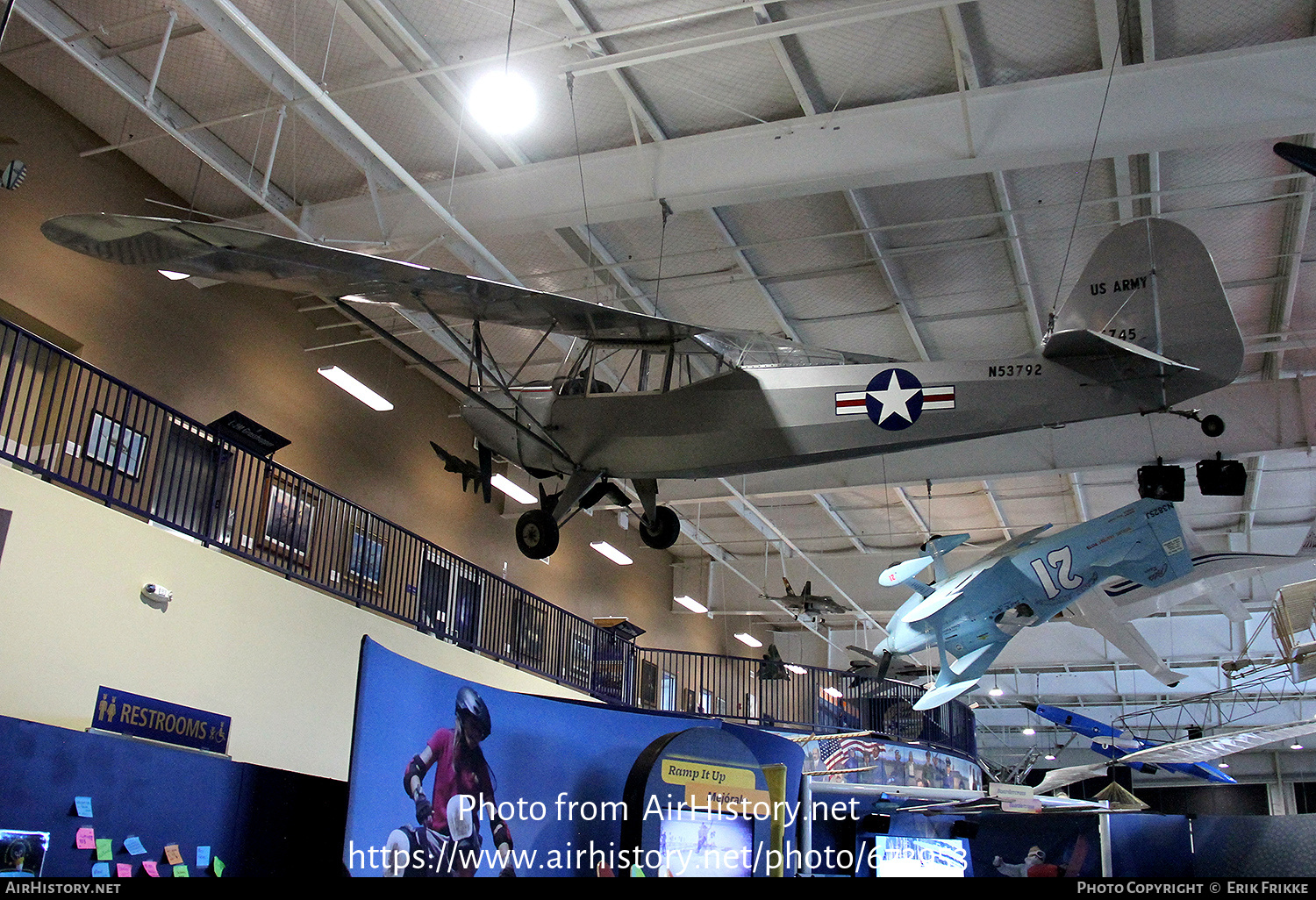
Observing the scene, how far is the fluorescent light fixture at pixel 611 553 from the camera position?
23828 millimetres

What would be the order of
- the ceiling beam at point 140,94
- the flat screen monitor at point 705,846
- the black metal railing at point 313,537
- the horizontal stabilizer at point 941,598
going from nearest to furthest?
1. the flat screen monitor at point 705,846
2. the black metal railing at point 313,537
3. the ceiling beam at point 140,94
4. the horizontal stabilizer at point 941,598

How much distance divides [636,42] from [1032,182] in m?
5.11

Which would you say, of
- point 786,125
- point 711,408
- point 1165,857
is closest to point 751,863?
point 711,408

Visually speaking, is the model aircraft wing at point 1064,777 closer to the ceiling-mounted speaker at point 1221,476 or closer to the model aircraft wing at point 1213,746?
the model aircraft wing at point 1213,746

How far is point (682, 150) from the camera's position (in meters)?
11.2

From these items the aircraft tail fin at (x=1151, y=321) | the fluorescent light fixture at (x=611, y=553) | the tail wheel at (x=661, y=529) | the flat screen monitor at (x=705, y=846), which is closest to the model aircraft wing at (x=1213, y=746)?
the aircraft tail fin at (x=1151, y=321)

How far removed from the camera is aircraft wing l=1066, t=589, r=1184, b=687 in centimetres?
1495

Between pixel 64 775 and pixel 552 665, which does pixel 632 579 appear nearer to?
pixel 552 665

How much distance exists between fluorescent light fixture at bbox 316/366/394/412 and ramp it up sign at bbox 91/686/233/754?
7354 millimetres

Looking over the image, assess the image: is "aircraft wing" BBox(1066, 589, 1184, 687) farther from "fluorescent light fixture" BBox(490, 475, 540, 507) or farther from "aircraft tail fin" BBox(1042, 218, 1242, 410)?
"fluorescent light fixture" BBox(490, 475, 540, 507)

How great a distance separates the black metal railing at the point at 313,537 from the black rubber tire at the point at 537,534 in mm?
3092

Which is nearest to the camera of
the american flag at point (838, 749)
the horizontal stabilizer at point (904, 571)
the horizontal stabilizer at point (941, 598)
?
the horizontal stabilizer at point (941, 598)

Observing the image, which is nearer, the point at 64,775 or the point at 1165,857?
the point at 64,775

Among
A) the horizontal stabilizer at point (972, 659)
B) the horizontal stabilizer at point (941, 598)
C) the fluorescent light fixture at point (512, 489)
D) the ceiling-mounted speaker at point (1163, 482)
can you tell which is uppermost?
the fluorescent light fixture at point (512, 489)
